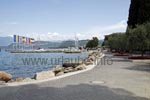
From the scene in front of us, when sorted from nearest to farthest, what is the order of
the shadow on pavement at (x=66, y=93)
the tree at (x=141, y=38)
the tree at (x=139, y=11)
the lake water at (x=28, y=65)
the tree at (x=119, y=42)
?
the shadow on pavement at (x=66, y=93), the lake water at (x=28, y=65), the tree at (x=141, y=38), the tree at (x=139, y=11), the tree at (x=119, y=42)

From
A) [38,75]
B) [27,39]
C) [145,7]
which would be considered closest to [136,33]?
[145,7]

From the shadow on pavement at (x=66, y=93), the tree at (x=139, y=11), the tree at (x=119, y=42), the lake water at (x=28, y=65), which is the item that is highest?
the tree at (x=139, y=11)

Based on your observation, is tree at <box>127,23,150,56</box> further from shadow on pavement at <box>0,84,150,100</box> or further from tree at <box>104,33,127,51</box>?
shadow on pavement at <box>0,84,150,100</box>

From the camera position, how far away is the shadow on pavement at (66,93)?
9980 mm

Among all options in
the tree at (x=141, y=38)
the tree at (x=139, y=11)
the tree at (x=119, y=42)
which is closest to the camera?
the tree at (x=141, y=38)

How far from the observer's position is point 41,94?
34.5 feet

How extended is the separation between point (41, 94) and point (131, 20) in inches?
1953

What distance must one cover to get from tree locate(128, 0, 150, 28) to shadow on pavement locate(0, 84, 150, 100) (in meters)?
39.1

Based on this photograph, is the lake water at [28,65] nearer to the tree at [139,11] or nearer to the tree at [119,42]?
the tree at [119,42]

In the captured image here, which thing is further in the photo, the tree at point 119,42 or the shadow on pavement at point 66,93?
the tree at point 119,42

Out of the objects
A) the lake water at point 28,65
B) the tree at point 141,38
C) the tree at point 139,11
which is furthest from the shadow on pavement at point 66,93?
the tree at point 139,11

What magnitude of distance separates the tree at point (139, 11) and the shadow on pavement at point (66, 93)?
39.1 meters

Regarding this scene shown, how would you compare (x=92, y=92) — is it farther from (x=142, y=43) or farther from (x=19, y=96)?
(x=142, y=43)

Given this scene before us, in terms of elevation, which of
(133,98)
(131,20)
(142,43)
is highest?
(131,20)
